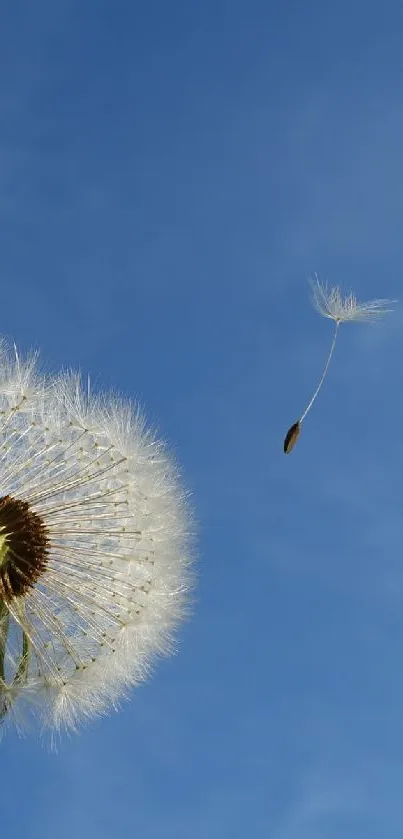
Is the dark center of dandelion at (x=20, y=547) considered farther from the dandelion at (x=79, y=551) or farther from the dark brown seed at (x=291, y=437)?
the dark brown seed at (x=291, y=437)

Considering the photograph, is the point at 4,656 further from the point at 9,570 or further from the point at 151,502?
the point at 151,502

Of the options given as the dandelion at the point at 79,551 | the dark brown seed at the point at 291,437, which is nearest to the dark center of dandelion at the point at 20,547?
the dandelion at the point at 79,551

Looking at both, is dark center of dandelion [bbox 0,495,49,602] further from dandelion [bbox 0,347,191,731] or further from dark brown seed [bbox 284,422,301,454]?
dark brown seed [bbox 284,422,301,454]

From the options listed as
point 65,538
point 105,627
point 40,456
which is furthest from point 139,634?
point 40,456

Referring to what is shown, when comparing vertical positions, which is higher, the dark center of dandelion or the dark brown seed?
the dark brown seed

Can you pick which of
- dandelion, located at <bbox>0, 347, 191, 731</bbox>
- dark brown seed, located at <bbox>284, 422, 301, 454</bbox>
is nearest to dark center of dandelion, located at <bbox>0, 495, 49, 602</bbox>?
dandelion, located at <bbox>0, 347, 191, 731</bbox>
